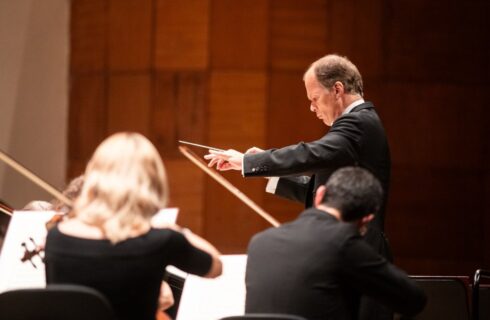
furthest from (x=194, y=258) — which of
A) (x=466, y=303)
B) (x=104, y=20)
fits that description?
(x=104, y=20)

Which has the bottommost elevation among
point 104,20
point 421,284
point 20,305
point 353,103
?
point 421,284

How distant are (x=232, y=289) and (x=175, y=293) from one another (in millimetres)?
250

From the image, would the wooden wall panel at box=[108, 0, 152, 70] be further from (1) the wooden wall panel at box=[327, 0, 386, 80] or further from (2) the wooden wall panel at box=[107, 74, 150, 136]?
(1) the wooden wall panel at box=[327, 0, 386, 80]

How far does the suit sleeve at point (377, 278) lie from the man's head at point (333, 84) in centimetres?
125

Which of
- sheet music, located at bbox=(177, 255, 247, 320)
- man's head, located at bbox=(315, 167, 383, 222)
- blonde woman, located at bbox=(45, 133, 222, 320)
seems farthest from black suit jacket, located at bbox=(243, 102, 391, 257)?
blonde woman, located at bbox=(45, 133, 222, 320)

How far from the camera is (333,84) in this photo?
3412 mm

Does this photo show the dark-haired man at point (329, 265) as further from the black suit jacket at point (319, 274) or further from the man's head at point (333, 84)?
the man's head at point (333, 84)

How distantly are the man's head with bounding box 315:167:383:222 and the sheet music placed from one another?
3.23 ft

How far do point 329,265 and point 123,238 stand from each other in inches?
22.5

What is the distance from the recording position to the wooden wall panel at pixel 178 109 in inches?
229

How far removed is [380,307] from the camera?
2.99m

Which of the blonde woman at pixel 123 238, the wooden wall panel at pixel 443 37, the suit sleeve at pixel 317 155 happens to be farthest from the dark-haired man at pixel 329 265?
the wooden wall panel at pixel 443 37

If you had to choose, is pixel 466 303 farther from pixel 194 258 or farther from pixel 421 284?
pixel 194 258

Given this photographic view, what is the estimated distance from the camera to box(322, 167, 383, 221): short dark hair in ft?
7.66
